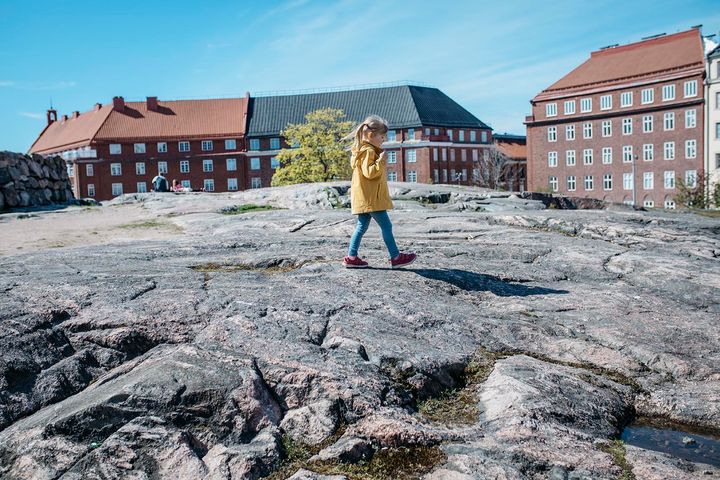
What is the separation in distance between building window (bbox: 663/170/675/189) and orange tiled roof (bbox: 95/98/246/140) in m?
48.1

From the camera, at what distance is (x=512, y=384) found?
453 centimetres

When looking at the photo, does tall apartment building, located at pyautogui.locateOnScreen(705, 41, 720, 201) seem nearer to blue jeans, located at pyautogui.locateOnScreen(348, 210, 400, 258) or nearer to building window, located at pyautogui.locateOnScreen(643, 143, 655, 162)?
building window, located at pyautogui.locateOnScreen(643, 143, 655, 162)

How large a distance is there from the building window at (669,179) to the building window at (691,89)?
→ 733cm

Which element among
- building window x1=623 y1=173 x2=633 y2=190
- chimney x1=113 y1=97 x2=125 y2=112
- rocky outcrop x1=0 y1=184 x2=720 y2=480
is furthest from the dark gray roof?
rocky outcrop x1=0 y1=184 x2=720 y2=480

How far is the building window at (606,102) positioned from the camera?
219 ft

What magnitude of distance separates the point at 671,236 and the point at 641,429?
693 cm

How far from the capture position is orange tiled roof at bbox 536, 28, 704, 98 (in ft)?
200

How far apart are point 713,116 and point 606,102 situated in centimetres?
1029

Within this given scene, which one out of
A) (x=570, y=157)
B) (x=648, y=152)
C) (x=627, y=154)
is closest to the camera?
(x=648, y=152)

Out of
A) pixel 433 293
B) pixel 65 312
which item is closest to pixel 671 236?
pixel 433 293

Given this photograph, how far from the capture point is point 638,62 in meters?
64.6

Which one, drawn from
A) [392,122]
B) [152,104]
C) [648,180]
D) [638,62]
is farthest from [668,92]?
[152,104]

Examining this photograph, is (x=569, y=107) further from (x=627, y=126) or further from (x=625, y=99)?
(x=627, y=126)

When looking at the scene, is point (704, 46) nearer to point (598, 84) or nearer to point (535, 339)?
point (598, 84)
